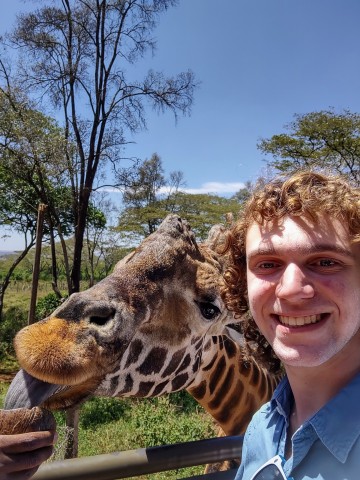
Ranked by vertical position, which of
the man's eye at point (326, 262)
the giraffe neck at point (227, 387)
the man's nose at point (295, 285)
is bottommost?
the giraffe neck at point (227, 387)

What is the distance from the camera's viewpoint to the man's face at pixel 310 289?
1192 mm

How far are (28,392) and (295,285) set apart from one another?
1.12m

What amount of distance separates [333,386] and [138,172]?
12729 mm

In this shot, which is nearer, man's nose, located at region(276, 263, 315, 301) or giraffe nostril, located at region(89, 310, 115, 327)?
man's nose, located at region(276, 263, 315, 301)

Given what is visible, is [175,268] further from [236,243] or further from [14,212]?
[14,212]

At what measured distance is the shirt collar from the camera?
3.61 feet

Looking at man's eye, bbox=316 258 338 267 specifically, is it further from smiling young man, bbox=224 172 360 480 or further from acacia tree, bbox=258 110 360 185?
acacia tree, bbox=258 110 360 185

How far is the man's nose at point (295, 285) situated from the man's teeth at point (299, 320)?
6 centimetres

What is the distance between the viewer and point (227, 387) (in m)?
2.87

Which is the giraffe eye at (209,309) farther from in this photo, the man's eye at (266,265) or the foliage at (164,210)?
the foliage at (164,210)

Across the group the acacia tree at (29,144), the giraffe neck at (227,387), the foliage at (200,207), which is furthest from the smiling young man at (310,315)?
the foliage at (200,207)

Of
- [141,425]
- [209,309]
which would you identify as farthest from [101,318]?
[141,425]

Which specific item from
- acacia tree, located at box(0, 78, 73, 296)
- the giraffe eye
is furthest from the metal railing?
acacia tree, located at box(0, 78, 73, 296)

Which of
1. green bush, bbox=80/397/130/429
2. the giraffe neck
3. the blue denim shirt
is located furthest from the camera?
green bush, bbox=80/397/130/429
